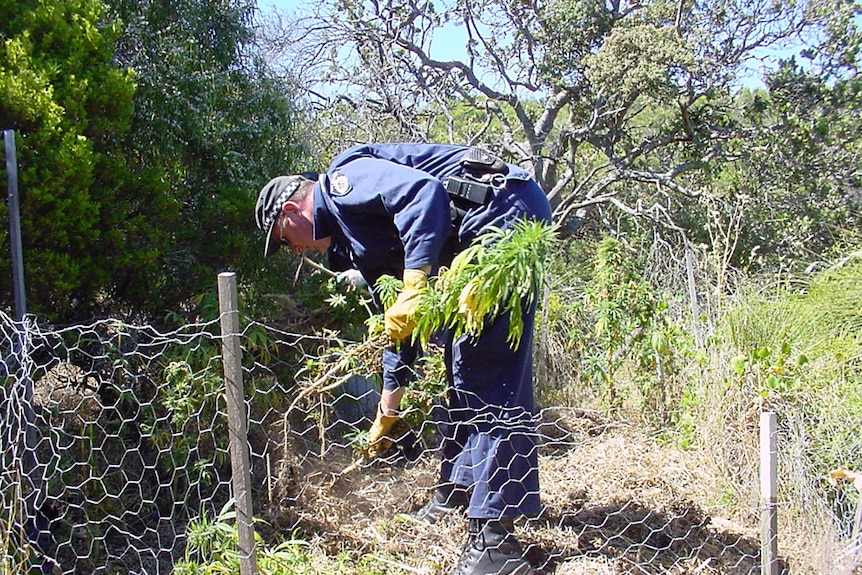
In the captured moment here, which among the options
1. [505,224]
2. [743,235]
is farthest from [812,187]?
[505,224]

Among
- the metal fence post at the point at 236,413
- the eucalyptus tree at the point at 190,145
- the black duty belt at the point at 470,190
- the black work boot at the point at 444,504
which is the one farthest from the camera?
the eucalyptus tree at the point at 190,145

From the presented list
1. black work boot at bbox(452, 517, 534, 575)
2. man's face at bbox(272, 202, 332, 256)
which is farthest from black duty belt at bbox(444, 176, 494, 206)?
black work boot at bbox(452, 517, 534, 575)

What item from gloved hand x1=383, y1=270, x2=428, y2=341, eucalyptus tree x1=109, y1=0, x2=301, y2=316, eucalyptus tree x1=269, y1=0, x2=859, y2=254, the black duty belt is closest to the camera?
gloved hand x1=383, y1=270, x2=428, y2=341

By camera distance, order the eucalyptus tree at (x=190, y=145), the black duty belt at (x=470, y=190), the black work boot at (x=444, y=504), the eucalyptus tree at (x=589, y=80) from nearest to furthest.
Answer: the black duty belt at (x=470, y=190) → the black work boot at (x=444, y=504) → the eucalyptus tree at (x=190, y=145) → the eucalyptus tree at (x=589, y=80)

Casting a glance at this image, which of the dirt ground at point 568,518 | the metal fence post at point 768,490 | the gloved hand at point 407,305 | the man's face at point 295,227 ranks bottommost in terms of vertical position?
the dirt ground at point 568,518

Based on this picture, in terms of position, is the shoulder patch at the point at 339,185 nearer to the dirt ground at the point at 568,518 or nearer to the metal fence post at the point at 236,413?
the metal fence post at the point at 236,413

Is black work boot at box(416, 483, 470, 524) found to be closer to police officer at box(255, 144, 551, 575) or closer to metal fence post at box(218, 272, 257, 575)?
police officer at box(255, 144, 551, 575)

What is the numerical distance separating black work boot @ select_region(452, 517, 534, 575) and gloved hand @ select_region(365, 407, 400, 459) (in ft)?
2.31

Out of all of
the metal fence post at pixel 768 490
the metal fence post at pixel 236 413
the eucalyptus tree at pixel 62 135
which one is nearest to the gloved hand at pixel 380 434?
the metal fence post at pixel 236 413

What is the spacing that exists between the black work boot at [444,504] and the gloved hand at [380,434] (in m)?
0.33

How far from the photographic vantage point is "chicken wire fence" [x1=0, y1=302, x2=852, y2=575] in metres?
2.93

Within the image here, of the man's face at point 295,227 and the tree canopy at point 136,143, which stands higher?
the tree canopy at point 136,143

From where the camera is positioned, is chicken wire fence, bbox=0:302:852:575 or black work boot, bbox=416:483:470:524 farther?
black work boot, bbox=416:483:470:524

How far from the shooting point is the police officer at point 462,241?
2.62 metres
